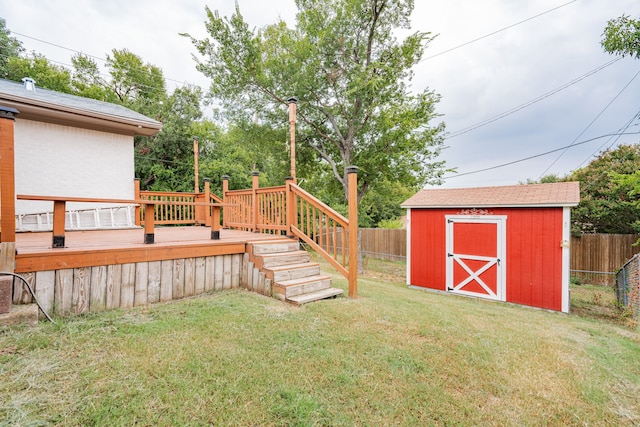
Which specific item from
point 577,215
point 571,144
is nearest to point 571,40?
point 571,144

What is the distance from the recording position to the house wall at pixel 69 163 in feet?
15.4

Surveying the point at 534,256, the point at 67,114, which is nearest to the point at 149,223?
the point at 67,114

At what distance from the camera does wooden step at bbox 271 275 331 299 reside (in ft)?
11.5

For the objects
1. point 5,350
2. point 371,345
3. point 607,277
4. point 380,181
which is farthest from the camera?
point 380,181

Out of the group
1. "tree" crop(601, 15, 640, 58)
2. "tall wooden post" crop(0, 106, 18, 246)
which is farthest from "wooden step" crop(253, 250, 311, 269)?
"tree" crop(601, 15, 640, 58)

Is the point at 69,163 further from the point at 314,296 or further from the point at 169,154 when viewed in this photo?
the point at 169,154

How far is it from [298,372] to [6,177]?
3164 mm

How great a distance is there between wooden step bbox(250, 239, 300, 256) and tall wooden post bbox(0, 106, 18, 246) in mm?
2388

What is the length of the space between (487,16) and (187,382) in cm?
1290

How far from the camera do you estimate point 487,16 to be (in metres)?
9.43

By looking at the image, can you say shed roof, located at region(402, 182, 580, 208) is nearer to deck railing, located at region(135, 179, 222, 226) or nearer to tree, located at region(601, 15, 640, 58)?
tree, located at region(601, 15, 640, 58)

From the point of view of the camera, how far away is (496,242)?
690 cm

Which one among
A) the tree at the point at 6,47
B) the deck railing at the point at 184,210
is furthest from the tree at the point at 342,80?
the tree at the point at 6,47

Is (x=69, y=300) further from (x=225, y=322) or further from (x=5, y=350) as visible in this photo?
(x=225, y=322)
